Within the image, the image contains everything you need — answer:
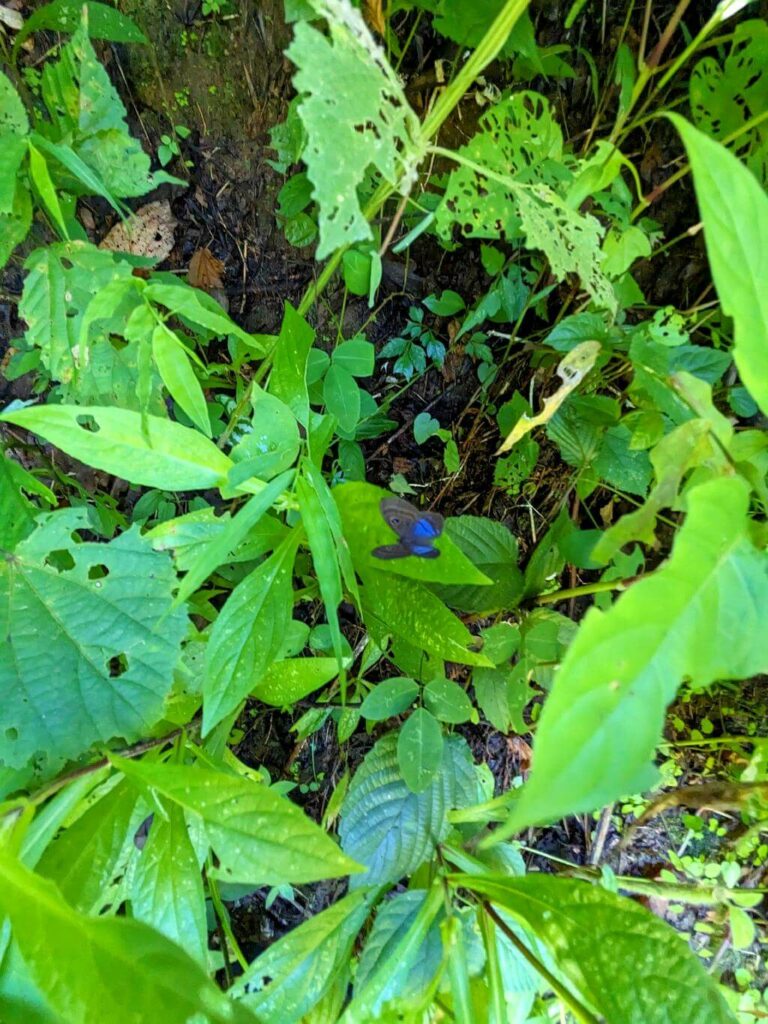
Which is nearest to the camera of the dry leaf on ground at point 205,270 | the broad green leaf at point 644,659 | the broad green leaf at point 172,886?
the broad green leaf at point 644,659

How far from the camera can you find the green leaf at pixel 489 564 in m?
1.11

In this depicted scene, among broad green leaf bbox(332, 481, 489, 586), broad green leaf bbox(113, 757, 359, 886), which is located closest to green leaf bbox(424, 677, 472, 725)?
broad green leaf bbox(332, 481, 489, 586)

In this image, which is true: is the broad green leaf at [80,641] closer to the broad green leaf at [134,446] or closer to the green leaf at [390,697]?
the broad green leaf at [134,446]

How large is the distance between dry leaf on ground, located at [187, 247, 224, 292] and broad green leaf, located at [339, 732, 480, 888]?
107cm

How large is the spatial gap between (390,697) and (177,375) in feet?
2.13

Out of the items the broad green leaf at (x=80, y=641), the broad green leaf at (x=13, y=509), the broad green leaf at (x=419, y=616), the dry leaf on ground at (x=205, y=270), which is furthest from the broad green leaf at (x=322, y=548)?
the dry leaf on ground at (x=205, y=270)

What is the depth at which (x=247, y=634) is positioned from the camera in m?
0.81

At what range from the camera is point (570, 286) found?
1296 millimetres

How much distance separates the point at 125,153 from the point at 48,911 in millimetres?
1104

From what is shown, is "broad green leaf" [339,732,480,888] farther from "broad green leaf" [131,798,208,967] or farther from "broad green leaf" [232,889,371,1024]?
"broad green leaf" [131,798,208,967]

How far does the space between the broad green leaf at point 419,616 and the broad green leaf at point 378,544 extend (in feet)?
0.10

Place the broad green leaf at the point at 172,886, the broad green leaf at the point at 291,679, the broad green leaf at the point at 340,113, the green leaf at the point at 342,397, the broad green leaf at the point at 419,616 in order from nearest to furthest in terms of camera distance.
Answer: the broad green leaf at the point at 340,113 < the broad green leaf at the point at 172,886 < the broad green leaf at the point at 419,616 < the broad green leaf at the point at 291,679 < the green leaf at the point at 342,397

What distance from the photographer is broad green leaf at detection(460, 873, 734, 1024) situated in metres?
0.73

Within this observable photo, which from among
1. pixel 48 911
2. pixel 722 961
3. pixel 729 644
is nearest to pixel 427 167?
pixel 729 644
